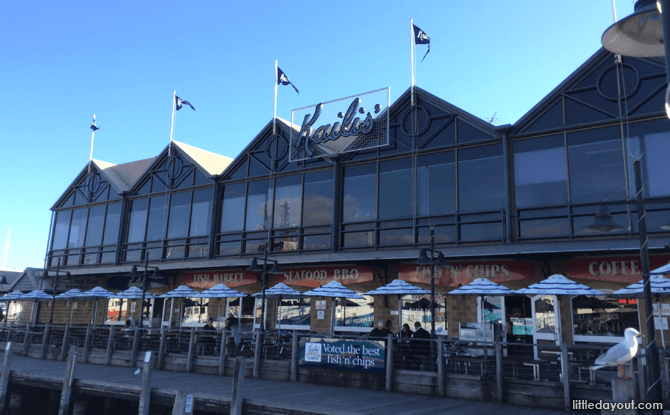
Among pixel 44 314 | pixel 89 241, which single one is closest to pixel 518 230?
pixel 89 241

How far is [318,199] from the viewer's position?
66.3ft

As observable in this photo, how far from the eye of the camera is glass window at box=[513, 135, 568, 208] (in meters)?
15.8

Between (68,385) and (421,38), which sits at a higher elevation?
(421,38)

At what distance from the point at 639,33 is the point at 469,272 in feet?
40.0

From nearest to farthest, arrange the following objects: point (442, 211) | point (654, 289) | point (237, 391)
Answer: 1. point (237, 391)
2. point (654, 289)
3. point (442, 211)

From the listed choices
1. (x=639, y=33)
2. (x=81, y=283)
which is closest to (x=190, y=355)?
(x=81, y=283)

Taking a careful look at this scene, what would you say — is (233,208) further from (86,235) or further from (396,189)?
(86,235)

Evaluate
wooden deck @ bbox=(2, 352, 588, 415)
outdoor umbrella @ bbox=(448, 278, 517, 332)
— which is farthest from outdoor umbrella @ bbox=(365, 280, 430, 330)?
wooden deck @ bbox=(2, 352, 588, 415)

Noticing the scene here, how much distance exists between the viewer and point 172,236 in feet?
78.6

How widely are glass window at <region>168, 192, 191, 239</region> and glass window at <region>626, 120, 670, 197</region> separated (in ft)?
56.5

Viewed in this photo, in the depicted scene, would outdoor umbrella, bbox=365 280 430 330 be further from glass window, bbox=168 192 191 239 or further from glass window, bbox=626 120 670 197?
glass window, bbox=168 192 191 239

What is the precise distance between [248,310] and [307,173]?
641 centimetres

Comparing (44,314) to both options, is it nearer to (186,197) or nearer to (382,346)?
(186,197)

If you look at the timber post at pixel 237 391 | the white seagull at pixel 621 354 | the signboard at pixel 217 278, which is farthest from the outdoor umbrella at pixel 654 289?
the signboard at pixel 217 278
